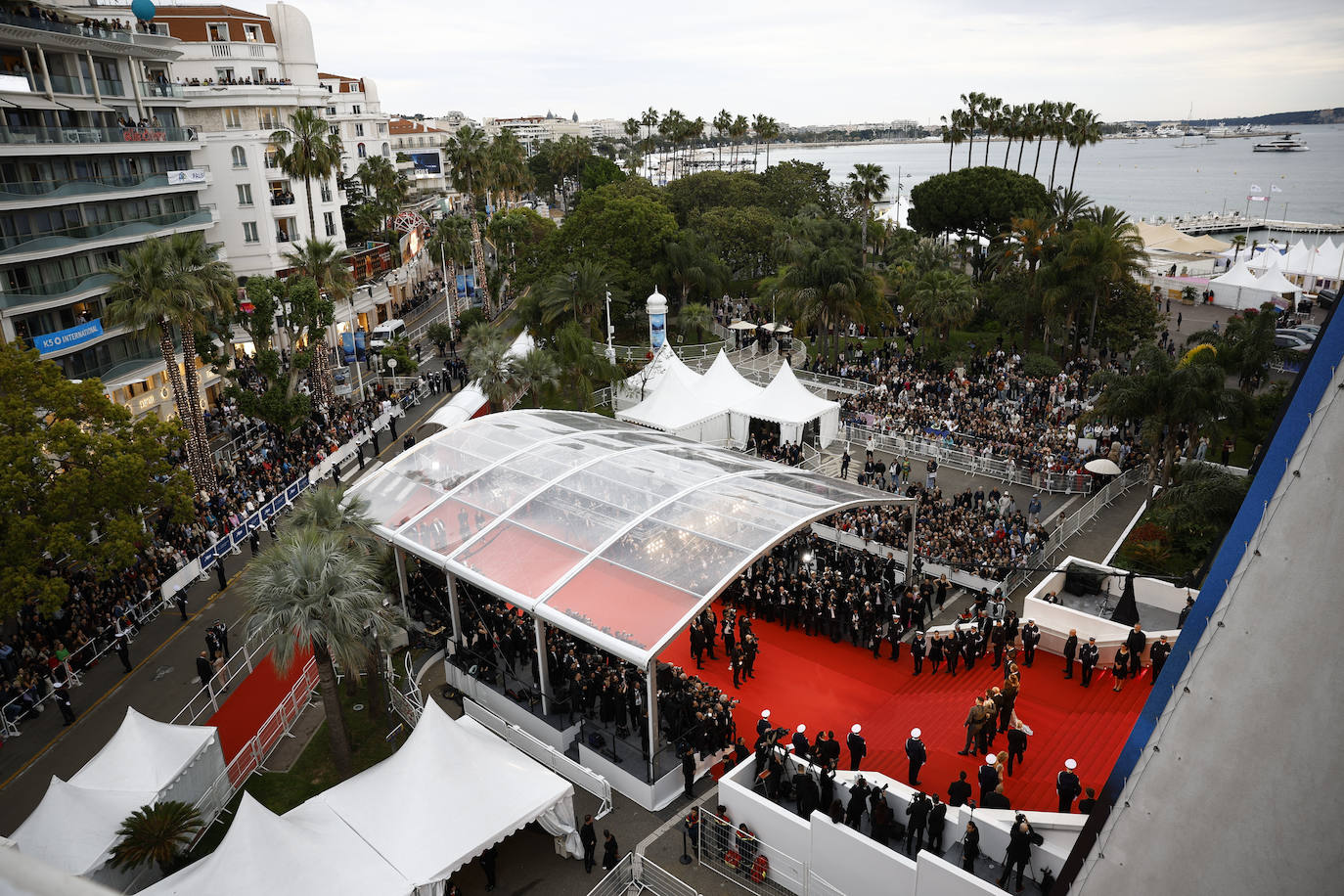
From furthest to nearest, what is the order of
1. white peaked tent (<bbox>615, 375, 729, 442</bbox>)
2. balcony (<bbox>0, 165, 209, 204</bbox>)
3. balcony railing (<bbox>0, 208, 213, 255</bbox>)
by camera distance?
white peaked tent (<bbox>615, 375, 729, 442</bbox>) < balcony (<bbox>0, 165, 209, 204</bbox>) < balcony railing (<bbox>0, 208, 213, 255</bbox>)

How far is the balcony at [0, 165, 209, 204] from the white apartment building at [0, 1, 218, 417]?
0.07 m

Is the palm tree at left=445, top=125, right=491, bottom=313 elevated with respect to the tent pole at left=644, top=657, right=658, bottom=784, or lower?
elevated

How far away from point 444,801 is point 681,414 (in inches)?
865

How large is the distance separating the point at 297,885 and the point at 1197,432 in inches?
1118

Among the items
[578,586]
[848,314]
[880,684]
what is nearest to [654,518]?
[578,586]

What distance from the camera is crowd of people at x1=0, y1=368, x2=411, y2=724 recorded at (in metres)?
21.8

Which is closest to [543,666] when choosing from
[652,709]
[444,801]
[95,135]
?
[652,709]

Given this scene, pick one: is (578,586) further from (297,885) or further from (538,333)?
(538,333)

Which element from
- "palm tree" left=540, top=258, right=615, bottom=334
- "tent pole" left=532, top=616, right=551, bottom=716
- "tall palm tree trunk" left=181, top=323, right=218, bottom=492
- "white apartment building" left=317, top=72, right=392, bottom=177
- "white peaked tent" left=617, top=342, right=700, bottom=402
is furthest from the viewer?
"white apartment building" left=317, top=72, right=392, bottom=177

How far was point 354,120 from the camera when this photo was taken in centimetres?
9150

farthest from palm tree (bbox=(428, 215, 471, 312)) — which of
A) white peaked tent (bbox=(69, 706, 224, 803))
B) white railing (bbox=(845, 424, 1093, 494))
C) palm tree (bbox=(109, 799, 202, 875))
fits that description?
palm tree (bbox=(109, 799, 202, 875))

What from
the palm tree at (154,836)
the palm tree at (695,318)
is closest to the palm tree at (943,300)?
the palm tree at (695,318)

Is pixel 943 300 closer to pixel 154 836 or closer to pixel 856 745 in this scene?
pixel 856 745

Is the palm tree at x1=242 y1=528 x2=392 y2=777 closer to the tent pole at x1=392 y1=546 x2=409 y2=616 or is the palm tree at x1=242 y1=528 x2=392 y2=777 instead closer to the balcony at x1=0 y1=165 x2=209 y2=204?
the tent pole at x1=392 y1=546 x2=409 y2=616
